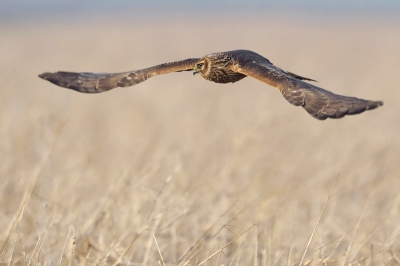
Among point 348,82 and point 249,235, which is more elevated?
point 348,82

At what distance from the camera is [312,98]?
4.38 meters

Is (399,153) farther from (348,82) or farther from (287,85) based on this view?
(348,82)

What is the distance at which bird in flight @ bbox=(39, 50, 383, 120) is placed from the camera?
14.3 ft

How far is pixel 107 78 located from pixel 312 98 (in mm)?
1769

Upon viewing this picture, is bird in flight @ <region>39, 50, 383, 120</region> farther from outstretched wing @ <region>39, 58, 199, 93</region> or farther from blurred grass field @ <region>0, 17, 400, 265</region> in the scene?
blurred grass field @ <region>0, 17, 400, 265</region>

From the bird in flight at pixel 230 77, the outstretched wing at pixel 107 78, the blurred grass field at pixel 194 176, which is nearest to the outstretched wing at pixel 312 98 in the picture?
the bird in flight at pixel 230 77

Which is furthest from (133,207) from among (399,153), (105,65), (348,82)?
(105,65)

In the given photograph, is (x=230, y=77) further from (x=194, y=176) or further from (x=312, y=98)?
(x=194, y=176)

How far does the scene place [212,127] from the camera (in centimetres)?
1013

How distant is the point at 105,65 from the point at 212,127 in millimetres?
10855

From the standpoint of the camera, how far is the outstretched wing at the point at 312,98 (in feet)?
13.3

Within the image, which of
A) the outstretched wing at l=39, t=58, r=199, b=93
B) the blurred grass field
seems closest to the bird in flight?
the outstretched wing at l=39, t=58, r=199, b=93

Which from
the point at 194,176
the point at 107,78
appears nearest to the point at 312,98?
A: the point at 107,78

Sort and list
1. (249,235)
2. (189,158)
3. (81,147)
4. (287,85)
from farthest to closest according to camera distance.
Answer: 1. (81,147)
2. (189,158)
3. (249,235)
4. (287,85)
